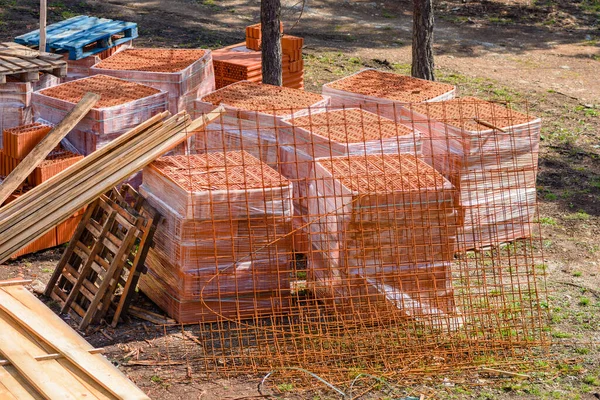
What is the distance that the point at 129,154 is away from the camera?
9.02 m

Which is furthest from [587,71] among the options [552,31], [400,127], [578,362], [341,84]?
[578,362]

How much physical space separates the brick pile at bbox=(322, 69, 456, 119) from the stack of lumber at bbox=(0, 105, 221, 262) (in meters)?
2.56

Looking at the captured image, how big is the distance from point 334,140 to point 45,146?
3181mm

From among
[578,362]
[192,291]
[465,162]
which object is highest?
[465,162]

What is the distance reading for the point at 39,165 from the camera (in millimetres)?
9867

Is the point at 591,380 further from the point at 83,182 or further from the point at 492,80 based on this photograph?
the point at 492,80

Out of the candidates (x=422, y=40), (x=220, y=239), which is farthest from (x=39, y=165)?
(x=422, y=40)

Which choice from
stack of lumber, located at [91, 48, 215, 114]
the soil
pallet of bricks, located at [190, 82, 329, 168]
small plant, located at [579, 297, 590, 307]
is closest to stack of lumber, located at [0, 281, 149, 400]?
the soil

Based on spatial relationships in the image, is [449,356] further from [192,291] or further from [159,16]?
[159,16]

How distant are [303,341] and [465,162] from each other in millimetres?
3109

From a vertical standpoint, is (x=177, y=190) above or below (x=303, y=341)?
above

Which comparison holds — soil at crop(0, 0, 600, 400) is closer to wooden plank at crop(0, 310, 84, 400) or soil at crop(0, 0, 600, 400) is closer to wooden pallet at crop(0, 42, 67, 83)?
wooden plank at crop(0, 310, 84, 400)

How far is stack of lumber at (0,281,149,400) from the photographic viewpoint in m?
6.71

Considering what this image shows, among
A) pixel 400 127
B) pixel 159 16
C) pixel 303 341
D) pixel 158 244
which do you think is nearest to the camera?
pixel 303 341
